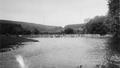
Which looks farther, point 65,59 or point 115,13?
point 115,13

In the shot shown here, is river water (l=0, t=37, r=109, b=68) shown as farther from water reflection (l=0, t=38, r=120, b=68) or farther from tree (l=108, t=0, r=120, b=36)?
tree (l=108, t=0, r=120, b=36)

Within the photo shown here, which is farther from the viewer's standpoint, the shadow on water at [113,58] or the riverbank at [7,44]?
the riverbank at [7,44]

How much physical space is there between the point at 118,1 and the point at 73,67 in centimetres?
1919

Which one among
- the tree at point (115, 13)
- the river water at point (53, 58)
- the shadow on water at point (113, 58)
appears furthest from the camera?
the tree at point (115, 13)

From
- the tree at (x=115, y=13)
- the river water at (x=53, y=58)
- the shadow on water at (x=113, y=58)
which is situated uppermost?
the tree at (x=115, y=13)

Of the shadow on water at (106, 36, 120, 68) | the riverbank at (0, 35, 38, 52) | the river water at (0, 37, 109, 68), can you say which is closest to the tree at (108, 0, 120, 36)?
the shadow on water at (106, 36, 120, 68)

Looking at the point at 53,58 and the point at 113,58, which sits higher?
the point at 113,58

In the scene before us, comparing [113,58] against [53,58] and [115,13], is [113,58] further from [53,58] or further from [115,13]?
[115,13]

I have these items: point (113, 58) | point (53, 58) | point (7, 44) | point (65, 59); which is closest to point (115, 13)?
point (113, 58)

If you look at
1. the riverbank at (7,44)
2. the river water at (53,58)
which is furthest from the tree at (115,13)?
the riverbank at (7,44)

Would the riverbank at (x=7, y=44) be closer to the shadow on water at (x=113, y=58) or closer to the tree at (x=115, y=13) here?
the shadow on water at (x=113, y=58)

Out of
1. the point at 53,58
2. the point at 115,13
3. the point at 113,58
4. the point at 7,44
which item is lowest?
the point at 53,58

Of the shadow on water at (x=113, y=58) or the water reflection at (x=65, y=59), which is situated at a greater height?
the shadow on water at (x=113, y=58)

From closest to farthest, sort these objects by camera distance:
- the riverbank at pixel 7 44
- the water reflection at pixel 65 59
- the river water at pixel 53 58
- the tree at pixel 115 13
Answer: the water reflection at pixel 65 59 → the river water at pixel 53 58 → the tree at pixel 115 13 → the riverbank at pixel 7 44
